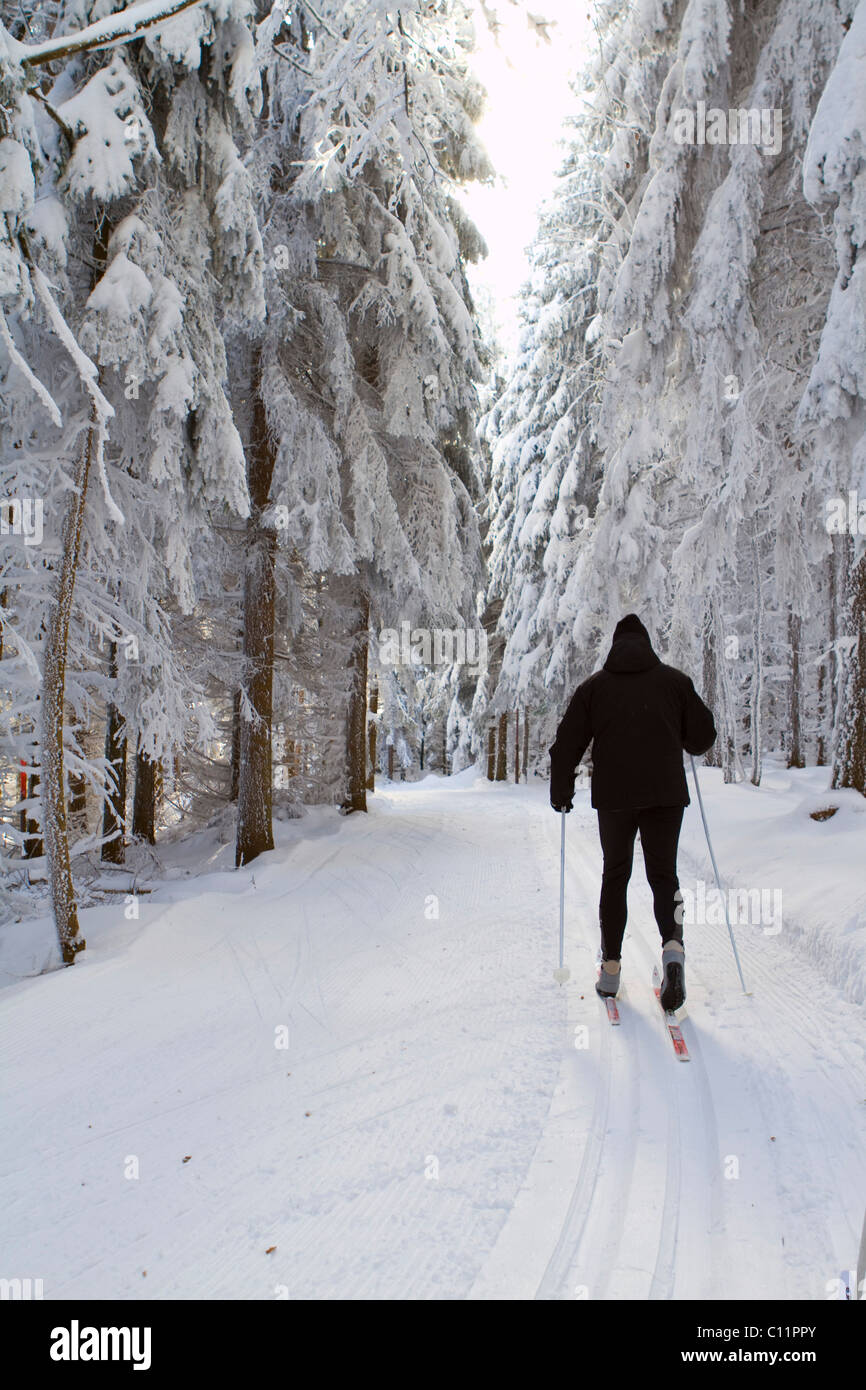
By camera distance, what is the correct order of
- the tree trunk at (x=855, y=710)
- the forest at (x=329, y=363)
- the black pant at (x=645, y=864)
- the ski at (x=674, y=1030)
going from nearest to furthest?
the ski at (x=674, y=1030), the black pant at (x=645, y=864), the forest at (x=329, y=363), the tree trunk at (x=855, y=710)

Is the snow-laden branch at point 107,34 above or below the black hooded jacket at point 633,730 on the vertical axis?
above

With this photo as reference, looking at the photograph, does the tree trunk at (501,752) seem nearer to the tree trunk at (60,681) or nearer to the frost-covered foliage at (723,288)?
the frost-covered foliage at (723,288)

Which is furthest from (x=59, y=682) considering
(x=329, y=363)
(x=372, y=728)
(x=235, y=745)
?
(x=372, y=728)

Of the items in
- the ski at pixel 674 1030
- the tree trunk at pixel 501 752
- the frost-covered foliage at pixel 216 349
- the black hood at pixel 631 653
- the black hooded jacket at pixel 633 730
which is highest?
the frost-covered foliage at pixel 216 349

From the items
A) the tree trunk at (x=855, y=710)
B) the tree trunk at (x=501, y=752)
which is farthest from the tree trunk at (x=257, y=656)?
the tree trunk at (x=501, y=752)

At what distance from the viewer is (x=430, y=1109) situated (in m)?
2.93

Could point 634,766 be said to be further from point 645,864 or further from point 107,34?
point 107,34

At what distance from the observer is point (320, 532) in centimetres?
878

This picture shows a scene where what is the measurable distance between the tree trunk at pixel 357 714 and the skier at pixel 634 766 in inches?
302

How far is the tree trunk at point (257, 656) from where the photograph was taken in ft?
29.1

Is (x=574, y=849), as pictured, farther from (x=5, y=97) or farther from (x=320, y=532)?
(x=5, y=97)

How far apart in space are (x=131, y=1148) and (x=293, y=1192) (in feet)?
2.67

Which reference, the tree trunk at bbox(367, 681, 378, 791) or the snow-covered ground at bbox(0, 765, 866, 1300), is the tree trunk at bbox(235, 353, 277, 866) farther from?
the tree trunk at bbox(367, 681, 378, 791)
